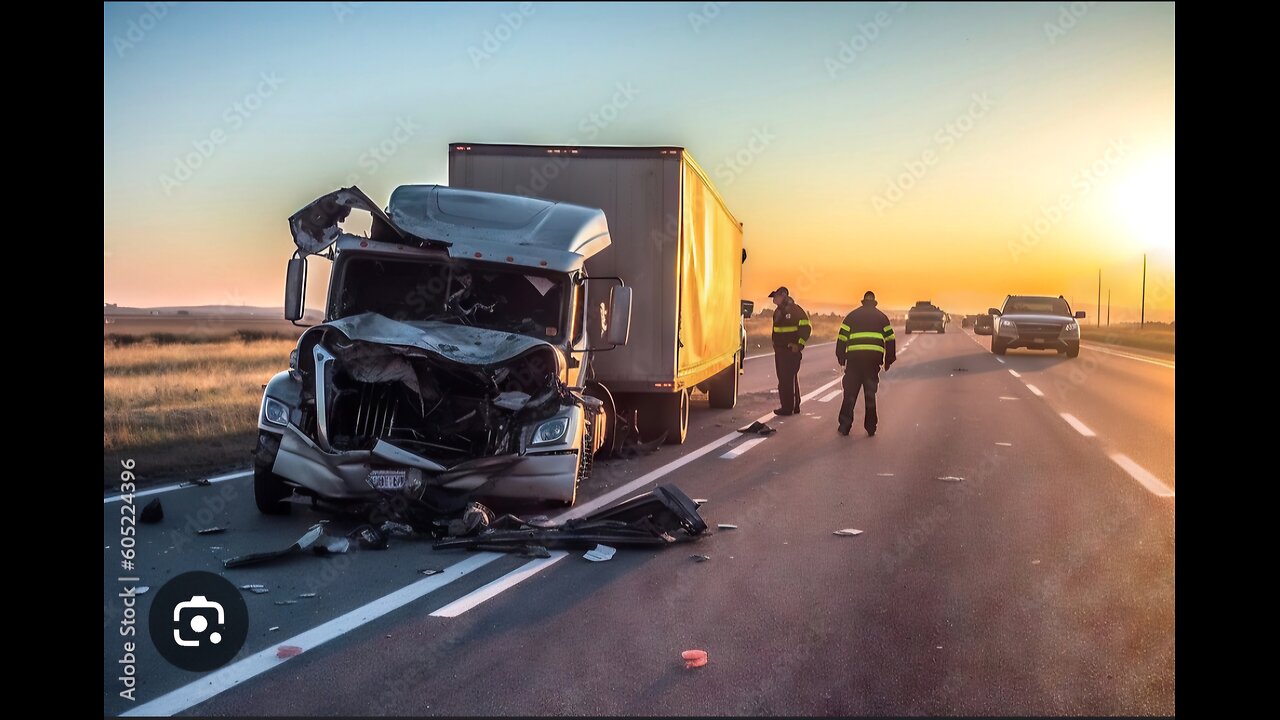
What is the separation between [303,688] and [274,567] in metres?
2.32

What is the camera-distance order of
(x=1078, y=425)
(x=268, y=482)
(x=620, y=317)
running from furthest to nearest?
(x=1078, y=425) < (x=620, y=317) < (x=268, y=482)

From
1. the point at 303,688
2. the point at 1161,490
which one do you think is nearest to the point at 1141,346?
the point at 1161,490

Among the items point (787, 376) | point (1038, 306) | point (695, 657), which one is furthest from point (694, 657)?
point (1038, 306)

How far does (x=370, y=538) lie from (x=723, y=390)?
11.3 meters

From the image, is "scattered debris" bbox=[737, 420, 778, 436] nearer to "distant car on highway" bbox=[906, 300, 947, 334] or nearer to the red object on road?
the red object on road

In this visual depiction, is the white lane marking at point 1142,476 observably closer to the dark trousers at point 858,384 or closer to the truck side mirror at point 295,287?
the dark trousers at point 858,384

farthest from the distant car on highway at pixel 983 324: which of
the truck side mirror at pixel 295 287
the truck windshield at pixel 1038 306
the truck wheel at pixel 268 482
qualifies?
the truck wheel at pixel 268 482

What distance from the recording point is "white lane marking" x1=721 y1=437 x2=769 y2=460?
11.8m

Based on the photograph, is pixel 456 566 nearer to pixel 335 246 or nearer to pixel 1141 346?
pixel 335 246

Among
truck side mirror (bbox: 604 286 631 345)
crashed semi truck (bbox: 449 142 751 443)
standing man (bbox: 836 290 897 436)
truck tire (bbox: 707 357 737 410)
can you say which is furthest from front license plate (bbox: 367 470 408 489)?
truck tire (bbox: 707 357 737 410)

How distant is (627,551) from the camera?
6992mm

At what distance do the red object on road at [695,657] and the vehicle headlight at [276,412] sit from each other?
4.19m

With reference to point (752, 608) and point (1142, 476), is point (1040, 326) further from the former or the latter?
point (752, 608)

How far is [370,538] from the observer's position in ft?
23.0
